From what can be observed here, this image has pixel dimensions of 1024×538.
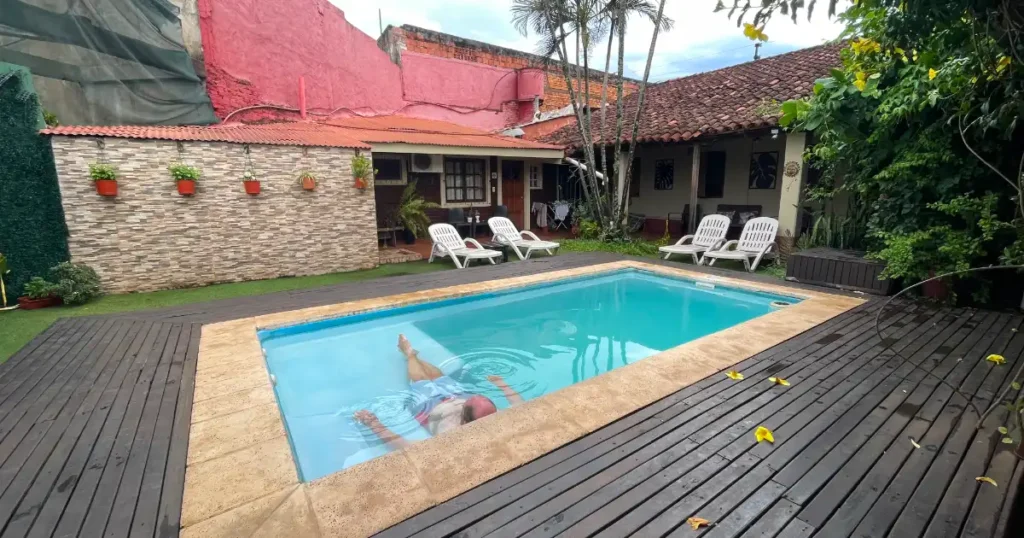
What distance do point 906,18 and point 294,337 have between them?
5.56m

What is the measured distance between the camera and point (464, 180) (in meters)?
13.4

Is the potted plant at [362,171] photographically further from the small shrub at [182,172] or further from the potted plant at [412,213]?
the small shrub at [182,172]

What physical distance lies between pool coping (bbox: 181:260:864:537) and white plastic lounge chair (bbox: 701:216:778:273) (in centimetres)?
430

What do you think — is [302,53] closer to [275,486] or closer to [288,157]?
[288,157]

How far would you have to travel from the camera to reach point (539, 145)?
39.7 feet

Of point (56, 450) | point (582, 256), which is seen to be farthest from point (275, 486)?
point (582, 256)

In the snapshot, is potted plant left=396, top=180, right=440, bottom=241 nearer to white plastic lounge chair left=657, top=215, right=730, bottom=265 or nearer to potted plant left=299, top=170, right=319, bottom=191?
potted plant left=299, top=170, right=319, bottom=191

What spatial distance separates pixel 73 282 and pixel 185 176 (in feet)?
6.66

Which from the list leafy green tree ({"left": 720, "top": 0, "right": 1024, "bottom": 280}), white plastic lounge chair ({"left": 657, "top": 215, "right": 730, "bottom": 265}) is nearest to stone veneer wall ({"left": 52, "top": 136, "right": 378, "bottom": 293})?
white plastic lounge chair ({"left": 657, "top": 215, "right": 730, "bottom": 265})

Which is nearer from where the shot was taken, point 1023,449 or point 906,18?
point 906,18

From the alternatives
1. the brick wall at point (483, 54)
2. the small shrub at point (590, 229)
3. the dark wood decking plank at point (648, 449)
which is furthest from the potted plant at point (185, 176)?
the brick wall at point (483, 54)

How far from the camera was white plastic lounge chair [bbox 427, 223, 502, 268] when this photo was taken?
9031 mm

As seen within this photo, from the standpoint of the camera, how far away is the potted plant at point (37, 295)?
5.89 metres

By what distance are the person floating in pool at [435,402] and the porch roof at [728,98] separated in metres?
7.66
